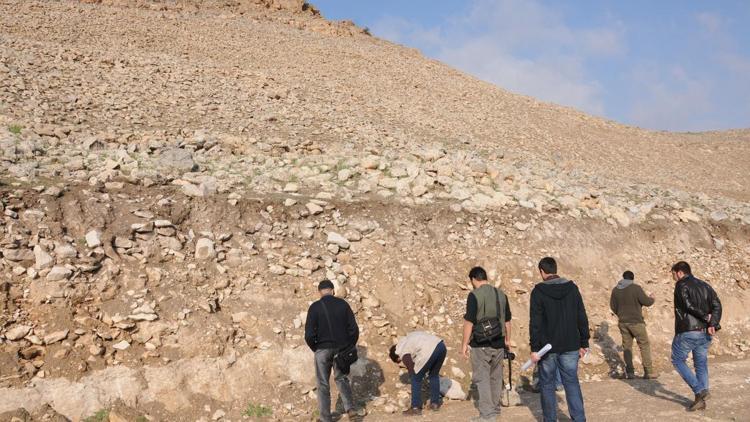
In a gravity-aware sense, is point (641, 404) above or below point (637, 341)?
below

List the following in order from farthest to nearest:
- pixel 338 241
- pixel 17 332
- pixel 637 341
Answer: pixel 338 241 < pixel 637 341 < pixel 17 332

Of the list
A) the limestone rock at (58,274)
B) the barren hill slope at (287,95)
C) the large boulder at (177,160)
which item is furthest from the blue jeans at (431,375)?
the barren hill slope at (287,95)

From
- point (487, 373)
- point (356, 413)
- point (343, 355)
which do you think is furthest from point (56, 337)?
point (487, 373)

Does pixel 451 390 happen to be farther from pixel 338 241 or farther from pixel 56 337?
pixel 56 337

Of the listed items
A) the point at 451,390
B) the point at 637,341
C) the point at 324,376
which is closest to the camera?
the point at 324,376

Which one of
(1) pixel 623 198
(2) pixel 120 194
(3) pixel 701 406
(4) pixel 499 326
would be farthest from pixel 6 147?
(1) pixel 623 198

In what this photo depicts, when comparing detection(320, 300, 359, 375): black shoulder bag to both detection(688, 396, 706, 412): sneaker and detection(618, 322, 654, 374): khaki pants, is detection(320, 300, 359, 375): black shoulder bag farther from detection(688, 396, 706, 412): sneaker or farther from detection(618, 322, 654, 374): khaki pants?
detection(618, 322, 654, 374): khaki pants

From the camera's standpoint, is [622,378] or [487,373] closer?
[487,373]

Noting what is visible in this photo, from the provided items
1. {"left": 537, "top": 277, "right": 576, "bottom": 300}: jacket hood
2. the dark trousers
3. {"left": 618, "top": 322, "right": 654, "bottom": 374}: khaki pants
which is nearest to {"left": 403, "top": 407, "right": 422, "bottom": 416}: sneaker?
the dark trousers

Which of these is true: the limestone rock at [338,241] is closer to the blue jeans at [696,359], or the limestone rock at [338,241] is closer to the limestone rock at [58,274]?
the limestone rock at [58,274]

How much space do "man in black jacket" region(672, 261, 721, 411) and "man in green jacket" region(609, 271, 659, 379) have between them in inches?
70.7

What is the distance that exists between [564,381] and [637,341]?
11.9 feet

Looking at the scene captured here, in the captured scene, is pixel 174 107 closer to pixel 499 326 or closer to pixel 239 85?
pixel 239 85

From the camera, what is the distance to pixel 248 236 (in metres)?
8.73
